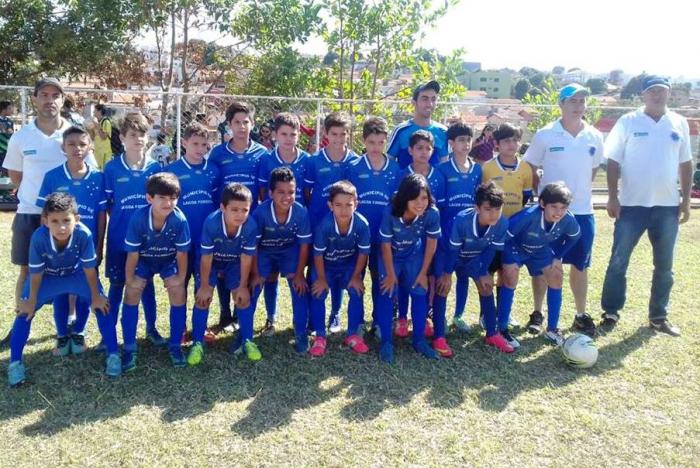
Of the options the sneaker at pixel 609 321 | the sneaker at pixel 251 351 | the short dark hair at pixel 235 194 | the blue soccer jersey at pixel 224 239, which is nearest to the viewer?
the short dark hair at pixel 235 194

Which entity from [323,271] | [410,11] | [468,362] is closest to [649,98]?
[468,362]

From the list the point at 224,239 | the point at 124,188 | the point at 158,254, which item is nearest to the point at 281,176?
the point at 224,239

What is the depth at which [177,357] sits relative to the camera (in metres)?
3.82

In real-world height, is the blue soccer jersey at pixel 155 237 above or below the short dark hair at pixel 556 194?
below

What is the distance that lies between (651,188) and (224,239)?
3.22 m

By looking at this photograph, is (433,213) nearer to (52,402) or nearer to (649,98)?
(649,98)

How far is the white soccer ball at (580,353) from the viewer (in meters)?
3.88

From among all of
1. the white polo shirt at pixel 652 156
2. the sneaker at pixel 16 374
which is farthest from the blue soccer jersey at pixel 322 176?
the white polo shirt at pixel 652 156

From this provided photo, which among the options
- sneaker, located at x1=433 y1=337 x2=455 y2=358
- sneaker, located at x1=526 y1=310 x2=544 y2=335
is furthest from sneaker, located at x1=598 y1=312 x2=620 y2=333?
sneaker, located at x1=433 y1=337 x2=455 y2=358

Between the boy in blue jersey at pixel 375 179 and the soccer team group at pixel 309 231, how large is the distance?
0.03 ft

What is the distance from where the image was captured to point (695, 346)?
14.2 ft

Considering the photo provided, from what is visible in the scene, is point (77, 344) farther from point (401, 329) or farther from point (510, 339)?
point (510, 339)

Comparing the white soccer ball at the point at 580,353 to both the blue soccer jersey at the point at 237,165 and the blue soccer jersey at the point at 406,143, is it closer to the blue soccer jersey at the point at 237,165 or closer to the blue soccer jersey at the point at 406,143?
the blue soccer jersey at the point at 406,143

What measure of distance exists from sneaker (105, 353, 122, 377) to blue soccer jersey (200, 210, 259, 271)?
0.83 metres
